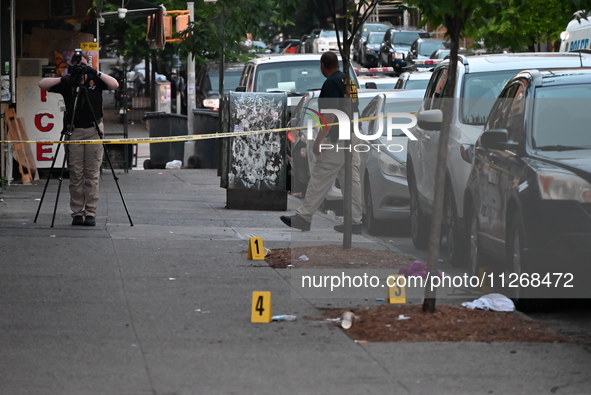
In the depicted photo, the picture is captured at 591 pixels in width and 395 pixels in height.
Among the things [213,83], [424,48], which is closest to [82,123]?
[213,83]

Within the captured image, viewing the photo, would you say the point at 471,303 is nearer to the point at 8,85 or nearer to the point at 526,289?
the point at 526,289

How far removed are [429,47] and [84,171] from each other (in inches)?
1170

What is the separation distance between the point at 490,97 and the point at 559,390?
6215 mm

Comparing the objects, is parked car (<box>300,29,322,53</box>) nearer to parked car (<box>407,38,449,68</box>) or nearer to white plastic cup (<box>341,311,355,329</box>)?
parked car (<box>407,38,449,68</box>)

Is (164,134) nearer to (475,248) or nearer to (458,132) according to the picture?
(458,132)

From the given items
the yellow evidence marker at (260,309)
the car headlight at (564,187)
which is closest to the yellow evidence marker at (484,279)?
the car headlight at (564,187)

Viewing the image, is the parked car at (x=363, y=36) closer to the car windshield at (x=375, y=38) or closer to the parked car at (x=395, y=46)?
the car windshield at (x=375, y=38)

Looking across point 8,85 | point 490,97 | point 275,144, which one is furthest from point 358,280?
point 8,85

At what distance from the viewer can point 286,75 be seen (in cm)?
2194

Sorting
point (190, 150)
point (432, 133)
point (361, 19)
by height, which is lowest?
point (190, 150)

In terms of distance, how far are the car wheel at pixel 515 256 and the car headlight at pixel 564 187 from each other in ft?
1.06

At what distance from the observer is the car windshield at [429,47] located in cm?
4100

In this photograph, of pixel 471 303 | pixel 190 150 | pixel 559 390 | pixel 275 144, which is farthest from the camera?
pixel 190 150

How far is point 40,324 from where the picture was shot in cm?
761
